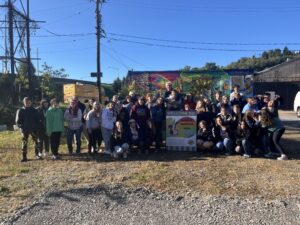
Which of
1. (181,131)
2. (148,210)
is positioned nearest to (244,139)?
(181,131)

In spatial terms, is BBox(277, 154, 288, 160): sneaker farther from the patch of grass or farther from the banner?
the patch of grass

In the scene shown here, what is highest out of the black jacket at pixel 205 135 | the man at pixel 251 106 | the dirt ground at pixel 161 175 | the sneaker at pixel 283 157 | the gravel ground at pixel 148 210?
the man at pixel 251 106

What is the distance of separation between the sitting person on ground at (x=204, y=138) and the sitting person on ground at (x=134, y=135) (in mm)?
1794

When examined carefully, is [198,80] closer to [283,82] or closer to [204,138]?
[204,138]

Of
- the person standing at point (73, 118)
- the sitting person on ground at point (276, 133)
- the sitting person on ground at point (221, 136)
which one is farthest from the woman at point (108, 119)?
the sitting person on ground at point (276, 133)

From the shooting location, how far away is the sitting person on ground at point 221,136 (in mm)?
11492

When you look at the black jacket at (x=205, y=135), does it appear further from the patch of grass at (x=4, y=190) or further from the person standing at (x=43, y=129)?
the patch of grass at (x=4, y=190)

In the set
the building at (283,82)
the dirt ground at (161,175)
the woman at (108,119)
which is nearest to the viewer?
the dirt ground at (161,175)

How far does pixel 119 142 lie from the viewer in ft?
38.3

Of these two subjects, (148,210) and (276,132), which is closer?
(148,210)

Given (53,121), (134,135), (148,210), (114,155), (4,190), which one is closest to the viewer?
(148,210)

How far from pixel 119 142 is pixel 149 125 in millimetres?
1099

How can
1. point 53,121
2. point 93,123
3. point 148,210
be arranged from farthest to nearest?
1. point 93,123
2. point 53,121
3. point 148,210

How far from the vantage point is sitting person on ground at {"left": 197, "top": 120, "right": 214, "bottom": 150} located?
12.0 meters
